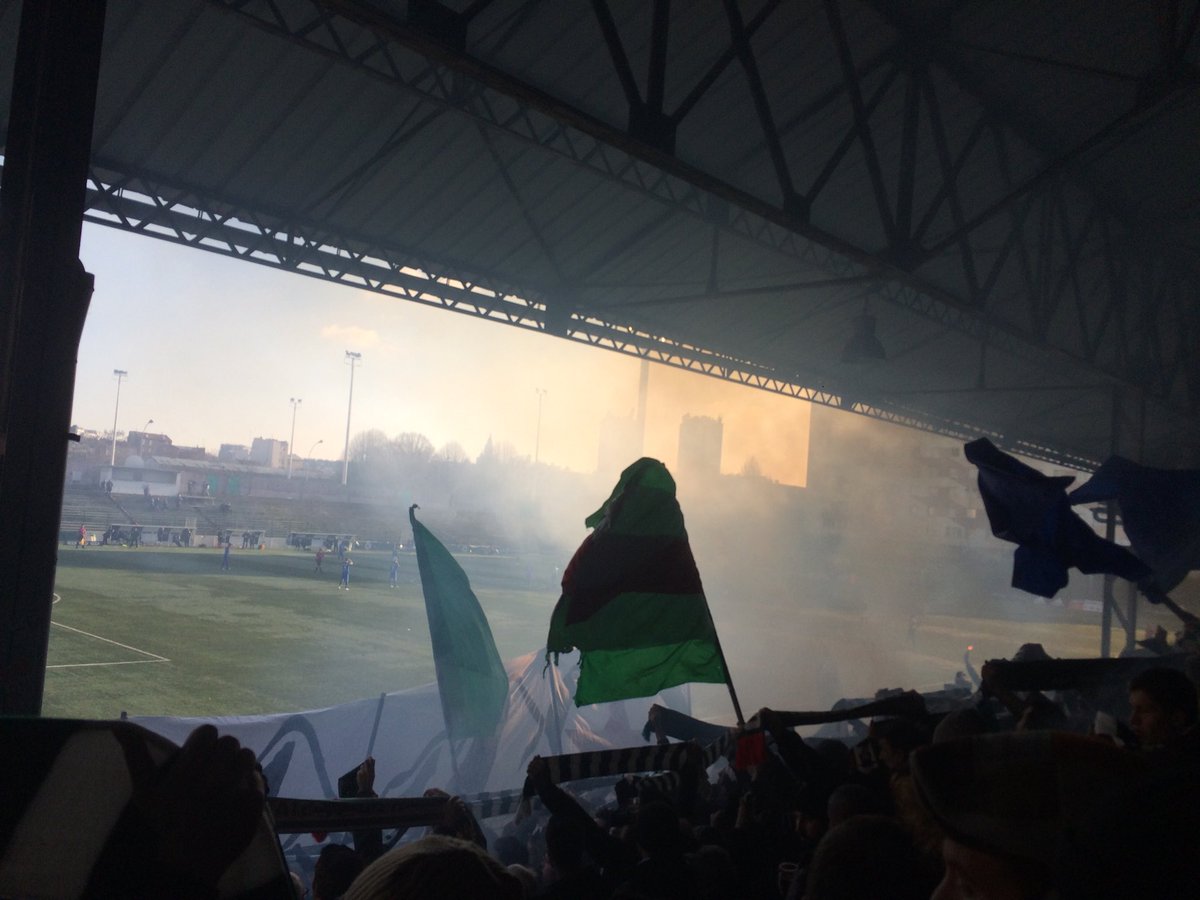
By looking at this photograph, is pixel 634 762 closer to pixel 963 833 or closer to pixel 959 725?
pixel 959 725

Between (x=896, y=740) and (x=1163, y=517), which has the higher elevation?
(x=1163, y=517)

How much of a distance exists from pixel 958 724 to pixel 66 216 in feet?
13.4

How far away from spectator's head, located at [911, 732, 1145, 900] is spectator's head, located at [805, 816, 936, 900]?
38 cm

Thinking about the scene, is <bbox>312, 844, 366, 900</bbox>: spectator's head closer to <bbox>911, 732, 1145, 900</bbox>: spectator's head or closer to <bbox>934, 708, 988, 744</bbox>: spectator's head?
<bbox>934, 708, 988, 744</bbox>: spectator's head

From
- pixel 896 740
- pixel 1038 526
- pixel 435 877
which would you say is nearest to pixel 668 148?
pixel 1038 526

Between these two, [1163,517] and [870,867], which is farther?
[1163,517]

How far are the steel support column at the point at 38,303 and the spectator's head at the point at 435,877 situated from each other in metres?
3.19

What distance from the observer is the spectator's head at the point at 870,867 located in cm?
134

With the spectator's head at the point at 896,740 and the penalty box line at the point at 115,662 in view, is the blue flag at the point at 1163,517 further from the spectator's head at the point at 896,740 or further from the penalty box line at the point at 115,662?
the penalty box line at the point at 115,662

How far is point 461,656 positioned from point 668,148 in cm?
387

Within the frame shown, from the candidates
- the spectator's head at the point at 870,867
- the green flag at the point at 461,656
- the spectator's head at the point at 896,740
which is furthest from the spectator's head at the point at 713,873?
the green flag at the point at 461,656

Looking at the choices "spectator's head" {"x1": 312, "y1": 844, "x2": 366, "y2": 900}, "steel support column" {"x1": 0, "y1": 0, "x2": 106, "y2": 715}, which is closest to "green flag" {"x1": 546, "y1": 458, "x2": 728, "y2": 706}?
"spectator's head" {"x1": 312, "y1": 844, "x2": 366, "y2": 900}

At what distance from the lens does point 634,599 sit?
4.26 m

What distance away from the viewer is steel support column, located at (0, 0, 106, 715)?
11.4 ft
